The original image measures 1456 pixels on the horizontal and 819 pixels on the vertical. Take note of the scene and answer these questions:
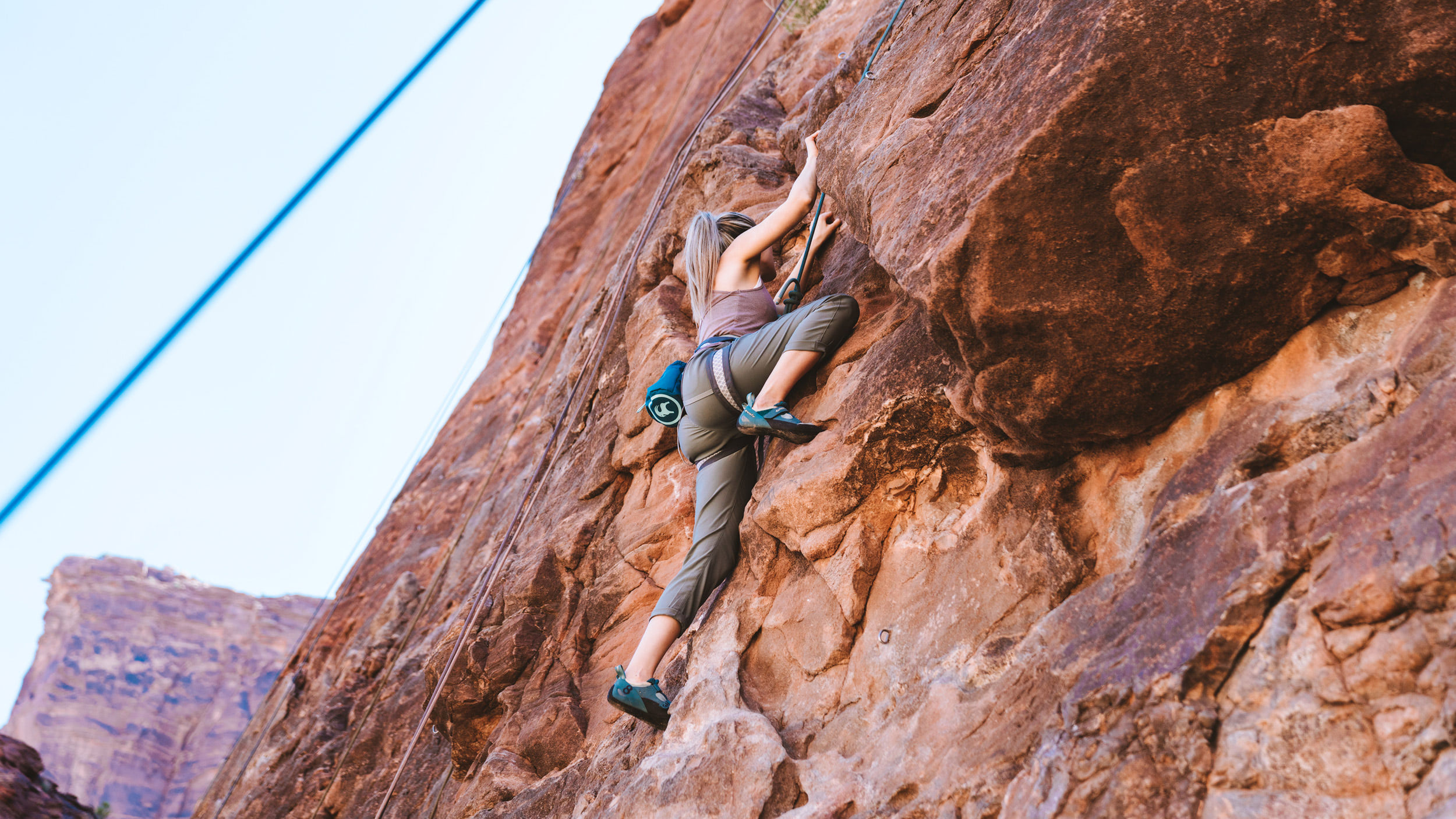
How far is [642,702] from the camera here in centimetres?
450

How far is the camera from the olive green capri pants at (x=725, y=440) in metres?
4.93

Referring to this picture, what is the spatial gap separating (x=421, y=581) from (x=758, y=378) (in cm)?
682

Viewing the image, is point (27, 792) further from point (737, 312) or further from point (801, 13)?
point (801, 13)

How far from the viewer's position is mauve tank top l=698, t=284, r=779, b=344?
5480 mm

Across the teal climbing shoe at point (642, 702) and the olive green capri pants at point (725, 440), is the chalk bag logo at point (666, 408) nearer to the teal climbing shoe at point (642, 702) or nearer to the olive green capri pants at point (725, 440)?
the olive green capri pants at point (725, 440)

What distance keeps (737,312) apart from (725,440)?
2.63 feet

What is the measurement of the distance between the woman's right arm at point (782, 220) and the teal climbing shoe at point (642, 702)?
100.0 inches

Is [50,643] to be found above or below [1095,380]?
above

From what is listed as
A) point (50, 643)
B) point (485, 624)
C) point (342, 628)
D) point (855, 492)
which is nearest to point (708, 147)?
point (485, 624)

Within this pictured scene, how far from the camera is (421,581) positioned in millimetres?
10492

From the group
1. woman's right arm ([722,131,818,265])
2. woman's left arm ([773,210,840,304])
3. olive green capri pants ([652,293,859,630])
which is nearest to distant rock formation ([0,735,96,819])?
olive green capri pants ([652,293,859,630])

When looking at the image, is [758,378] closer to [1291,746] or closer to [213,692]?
[1291,746]

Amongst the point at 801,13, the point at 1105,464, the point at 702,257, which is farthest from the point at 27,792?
the point at 801,13

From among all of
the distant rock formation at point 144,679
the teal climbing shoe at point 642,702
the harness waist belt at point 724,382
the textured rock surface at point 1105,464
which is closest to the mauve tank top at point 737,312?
the harness waist belt at point 724,382
